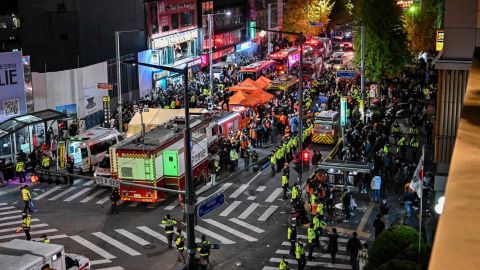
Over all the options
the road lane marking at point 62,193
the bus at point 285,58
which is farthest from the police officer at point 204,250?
the bus at point 285,58

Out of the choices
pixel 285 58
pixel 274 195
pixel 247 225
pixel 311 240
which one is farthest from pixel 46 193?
pixel 285 58

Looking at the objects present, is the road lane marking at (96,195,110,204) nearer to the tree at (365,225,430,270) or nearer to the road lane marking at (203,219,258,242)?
the road lane marking at (203,219,258,242)

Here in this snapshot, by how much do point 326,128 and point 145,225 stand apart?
58.2 feet

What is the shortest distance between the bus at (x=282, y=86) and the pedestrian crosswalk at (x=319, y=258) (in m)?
29.8

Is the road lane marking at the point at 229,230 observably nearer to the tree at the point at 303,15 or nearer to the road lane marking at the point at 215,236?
the road lane marking at the point at 215,236

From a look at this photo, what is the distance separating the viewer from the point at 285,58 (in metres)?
71.9

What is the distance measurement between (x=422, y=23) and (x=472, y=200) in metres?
72.7

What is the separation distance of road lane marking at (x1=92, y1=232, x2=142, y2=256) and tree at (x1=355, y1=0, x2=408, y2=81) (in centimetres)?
3629

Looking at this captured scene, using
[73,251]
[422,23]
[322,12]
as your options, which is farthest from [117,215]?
[322,12]

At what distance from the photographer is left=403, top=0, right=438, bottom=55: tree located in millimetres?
76812

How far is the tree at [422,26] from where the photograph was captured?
76.8 m

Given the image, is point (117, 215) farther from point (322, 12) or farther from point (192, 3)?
point (322, 12)

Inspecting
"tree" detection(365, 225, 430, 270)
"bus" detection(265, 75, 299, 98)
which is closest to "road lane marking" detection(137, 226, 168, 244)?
"tree" detection(365, 225, 430, 270)

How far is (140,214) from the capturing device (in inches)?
1218
